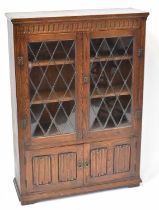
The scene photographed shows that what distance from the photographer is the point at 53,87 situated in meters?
2.69

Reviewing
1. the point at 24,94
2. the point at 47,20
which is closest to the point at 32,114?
the point at 24,94

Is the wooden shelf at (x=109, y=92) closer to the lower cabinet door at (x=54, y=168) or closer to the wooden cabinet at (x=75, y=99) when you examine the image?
the wooden cabinet at (x=75, y=99)

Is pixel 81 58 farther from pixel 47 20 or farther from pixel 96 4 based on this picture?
pixel 96 4

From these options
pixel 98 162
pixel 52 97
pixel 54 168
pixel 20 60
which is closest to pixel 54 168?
pixel 54 168

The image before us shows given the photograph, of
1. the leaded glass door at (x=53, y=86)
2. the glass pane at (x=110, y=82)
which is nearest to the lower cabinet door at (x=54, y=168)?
the leaded glass door at (x=53, y=86)

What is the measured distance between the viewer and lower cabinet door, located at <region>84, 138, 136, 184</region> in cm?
287

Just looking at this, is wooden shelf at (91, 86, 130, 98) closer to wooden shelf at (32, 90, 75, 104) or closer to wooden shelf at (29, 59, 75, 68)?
wooden shelf at (32, 90, 75, 104)

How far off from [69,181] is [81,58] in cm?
75

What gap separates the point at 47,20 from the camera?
2.53 meters

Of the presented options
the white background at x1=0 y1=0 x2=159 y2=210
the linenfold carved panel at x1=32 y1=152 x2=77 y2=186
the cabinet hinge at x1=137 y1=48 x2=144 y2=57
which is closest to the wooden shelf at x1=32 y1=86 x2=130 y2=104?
the cabinet hinge at x1=137 y1=48 x2=144 y2=57

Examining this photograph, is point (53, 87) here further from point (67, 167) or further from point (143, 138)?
point (143, 138)

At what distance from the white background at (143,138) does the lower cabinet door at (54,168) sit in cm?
10

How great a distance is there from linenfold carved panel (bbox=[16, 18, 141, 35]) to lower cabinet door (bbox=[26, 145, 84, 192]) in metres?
0.70

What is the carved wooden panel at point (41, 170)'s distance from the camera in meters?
2.77
